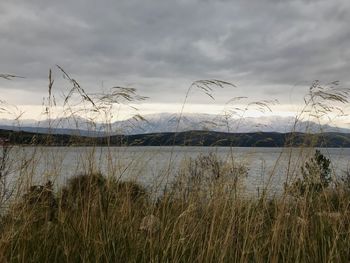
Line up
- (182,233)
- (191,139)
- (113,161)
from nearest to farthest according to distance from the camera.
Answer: (182,233) < (113,161) < (191,139)

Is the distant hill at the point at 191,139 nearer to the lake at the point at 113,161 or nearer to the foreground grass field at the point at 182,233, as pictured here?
the lake at the point at 113,161

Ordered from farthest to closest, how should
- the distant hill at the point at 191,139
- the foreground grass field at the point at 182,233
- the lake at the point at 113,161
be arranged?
the distant hill at the point at 191,139 < the lake at the point at 113,161 < the foreground grass field at the point at 182,233

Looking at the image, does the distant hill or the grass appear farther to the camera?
the distant hill

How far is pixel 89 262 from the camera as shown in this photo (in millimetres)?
3018

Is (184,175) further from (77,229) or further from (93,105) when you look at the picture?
(77,229)

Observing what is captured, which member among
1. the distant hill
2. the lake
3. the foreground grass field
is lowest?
the foreground grass field

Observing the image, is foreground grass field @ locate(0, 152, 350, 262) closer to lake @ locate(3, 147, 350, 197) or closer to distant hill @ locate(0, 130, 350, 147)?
lake @ locate(3, 147, 350, 197)

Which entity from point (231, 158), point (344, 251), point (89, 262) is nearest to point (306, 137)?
point (231, 158)

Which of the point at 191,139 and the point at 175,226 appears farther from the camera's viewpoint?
the point at 191,139

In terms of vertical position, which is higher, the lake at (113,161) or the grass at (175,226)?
the lake at (113,161)

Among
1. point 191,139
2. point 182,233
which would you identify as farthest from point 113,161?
point 182,233

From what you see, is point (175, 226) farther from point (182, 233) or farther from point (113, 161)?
point (113, 161)

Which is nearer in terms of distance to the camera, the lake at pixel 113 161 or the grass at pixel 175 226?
the grass at pixel 175 226

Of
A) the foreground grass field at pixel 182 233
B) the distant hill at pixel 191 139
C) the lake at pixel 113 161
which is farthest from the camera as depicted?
the distant hill at pixel 191 139
